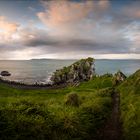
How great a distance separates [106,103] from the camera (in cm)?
6325

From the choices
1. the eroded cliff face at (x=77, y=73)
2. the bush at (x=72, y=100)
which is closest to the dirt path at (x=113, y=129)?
the bush at (x=72, y=100)

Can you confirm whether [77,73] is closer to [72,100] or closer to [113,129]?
[72,100]

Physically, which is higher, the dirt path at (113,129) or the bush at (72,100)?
the bush at (72,100)

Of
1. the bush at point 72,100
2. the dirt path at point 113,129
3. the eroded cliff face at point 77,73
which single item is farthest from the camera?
the eroded cliff face at point 77,73

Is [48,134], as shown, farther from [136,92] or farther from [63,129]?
[136,92]

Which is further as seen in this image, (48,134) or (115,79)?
(115,79)

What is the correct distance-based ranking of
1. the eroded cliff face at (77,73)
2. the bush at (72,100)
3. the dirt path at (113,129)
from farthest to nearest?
1. the eroded cliff face at (77,73)
2. the bush at (72,100)
3. the dirt path at (113,129)

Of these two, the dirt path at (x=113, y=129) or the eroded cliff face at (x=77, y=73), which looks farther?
the eroded cliff face at (x=77, y=73)

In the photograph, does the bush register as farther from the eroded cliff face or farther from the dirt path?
the eroded cliff face

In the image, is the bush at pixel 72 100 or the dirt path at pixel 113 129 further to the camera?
the bush at pixel 72 100

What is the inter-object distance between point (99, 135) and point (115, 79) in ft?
307

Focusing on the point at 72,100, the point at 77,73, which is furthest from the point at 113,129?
the point at 77,73

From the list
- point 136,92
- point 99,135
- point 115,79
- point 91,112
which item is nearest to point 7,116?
point 99,135

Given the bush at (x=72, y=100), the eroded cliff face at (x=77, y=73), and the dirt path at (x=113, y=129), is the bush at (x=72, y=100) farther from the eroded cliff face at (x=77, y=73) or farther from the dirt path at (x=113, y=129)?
the eroded cliff face at (x=77, y=73)
